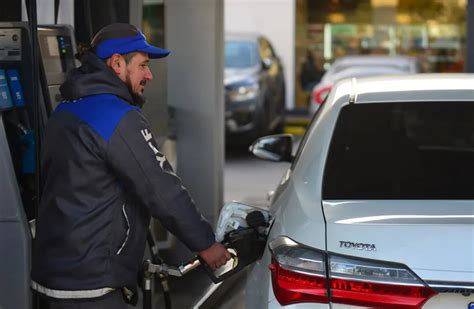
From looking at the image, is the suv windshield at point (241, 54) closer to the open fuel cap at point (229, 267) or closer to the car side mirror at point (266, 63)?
the car side mirror at point (266, 63)

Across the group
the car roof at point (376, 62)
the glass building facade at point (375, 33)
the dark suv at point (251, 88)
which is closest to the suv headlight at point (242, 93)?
the dark suv at point (251, 88)

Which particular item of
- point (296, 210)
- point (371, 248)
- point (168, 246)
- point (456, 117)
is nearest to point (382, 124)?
point (456, 117)

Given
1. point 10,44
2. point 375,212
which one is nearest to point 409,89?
point 375,212

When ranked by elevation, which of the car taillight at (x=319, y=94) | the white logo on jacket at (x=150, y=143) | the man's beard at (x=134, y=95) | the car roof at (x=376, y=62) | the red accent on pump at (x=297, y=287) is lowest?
the car taillight at (x=319, y=94)

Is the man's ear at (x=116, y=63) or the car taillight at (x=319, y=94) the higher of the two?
the man's ear at (x=116, y=63)

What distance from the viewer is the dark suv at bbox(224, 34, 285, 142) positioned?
13.4 m

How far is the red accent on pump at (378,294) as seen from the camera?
2.88 metres

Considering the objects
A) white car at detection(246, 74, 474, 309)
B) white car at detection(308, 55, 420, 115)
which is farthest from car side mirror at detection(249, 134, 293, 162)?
white car at detection(308, 55, 420, 115)

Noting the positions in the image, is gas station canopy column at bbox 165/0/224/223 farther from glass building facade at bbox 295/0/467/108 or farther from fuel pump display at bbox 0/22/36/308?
glass building facade at bbox 295/0/467/108

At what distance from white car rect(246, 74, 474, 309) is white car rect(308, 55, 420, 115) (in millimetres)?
9013

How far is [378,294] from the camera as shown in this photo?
2.92 m

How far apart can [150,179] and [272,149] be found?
230cm

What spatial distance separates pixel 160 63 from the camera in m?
5.86

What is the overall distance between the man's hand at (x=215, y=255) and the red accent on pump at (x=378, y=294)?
22.8 inches
